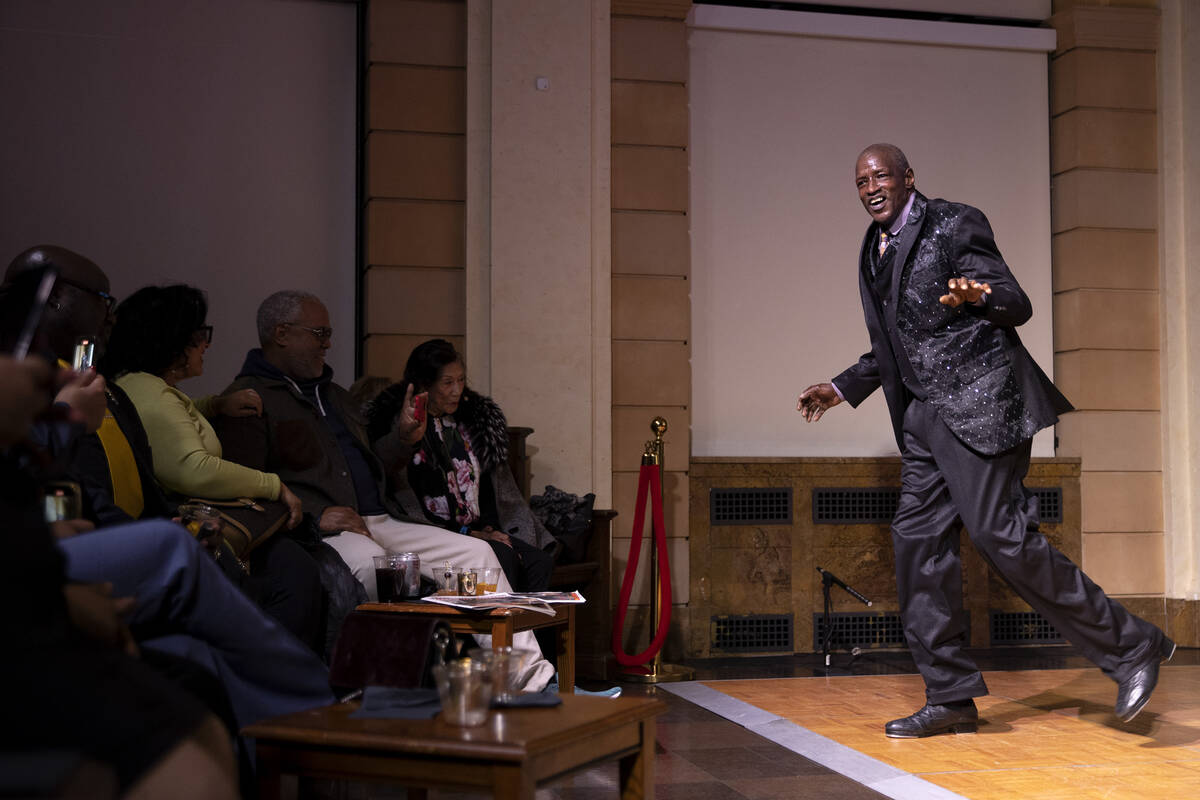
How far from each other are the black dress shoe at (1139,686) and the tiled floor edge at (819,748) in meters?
0.84

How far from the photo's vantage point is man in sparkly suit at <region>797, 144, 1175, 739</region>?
11.8 feet

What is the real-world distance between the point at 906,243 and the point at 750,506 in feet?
7.78

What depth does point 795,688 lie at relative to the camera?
479 centimetres

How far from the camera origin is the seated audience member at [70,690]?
1403mm

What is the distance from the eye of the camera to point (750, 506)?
19.5 feet

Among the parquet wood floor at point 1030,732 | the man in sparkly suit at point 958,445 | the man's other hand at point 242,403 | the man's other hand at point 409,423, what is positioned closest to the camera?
the parquet wood floor at point 1030,732

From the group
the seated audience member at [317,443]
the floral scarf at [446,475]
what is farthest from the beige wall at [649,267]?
the seated audience member at [317,443]

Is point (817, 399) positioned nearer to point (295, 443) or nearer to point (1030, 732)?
point (1030, 732)

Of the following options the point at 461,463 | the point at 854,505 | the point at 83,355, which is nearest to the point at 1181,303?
the point at 854,505

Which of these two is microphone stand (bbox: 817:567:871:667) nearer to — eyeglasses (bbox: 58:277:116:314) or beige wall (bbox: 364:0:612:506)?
beige wall (bbox: 364:0:612:506)

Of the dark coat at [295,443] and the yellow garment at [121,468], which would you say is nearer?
the yellow garment at [121,468]

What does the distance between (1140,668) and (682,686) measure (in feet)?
6.12

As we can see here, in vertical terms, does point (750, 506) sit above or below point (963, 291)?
below

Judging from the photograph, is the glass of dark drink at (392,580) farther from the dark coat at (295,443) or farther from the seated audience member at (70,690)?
the seated audience member at (70,690)
